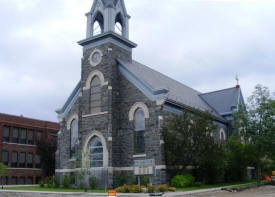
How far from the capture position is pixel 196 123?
27.9 meters

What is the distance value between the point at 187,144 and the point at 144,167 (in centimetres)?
409

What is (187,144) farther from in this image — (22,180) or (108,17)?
(22,180)

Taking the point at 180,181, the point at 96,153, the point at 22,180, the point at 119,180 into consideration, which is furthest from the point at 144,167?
the point at 22,180

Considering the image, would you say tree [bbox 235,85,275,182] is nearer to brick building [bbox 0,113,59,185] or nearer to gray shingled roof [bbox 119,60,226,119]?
gray shingled roof [bbox 119,60,226,119]

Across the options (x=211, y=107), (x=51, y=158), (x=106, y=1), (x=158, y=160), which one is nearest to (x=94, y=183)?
(x=158, y=160)

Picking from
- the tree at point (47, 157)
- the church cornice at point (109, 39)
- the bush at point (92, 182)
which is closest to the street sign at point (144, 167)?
the bush at point (92, 182)

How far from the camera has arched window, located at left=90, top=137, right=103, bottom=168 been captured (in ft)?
100.0

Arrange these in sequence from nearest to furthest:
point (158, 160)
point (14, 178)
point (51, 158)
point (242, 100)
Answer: point (158, 160) → point (51, 158) → point (242, 100) → point (14, 178)

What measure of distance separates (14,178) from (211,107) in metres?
30.5

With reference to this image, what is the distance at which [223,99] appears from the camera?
149ft

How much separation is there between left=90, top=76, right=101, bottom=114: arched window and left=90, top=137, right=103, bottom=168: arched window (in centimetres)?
285

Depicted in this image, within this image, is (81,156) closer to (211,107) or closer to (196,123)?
(196,123)

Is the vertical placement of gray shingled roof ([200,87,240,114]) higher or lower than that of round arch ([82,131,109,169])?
higher

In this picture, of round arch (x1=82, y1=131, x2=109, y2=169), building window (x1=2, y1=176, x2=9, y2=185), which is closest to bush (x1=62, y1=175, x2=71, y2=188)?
round arch (x1=82, y1=131, x2=109, y2=169)
